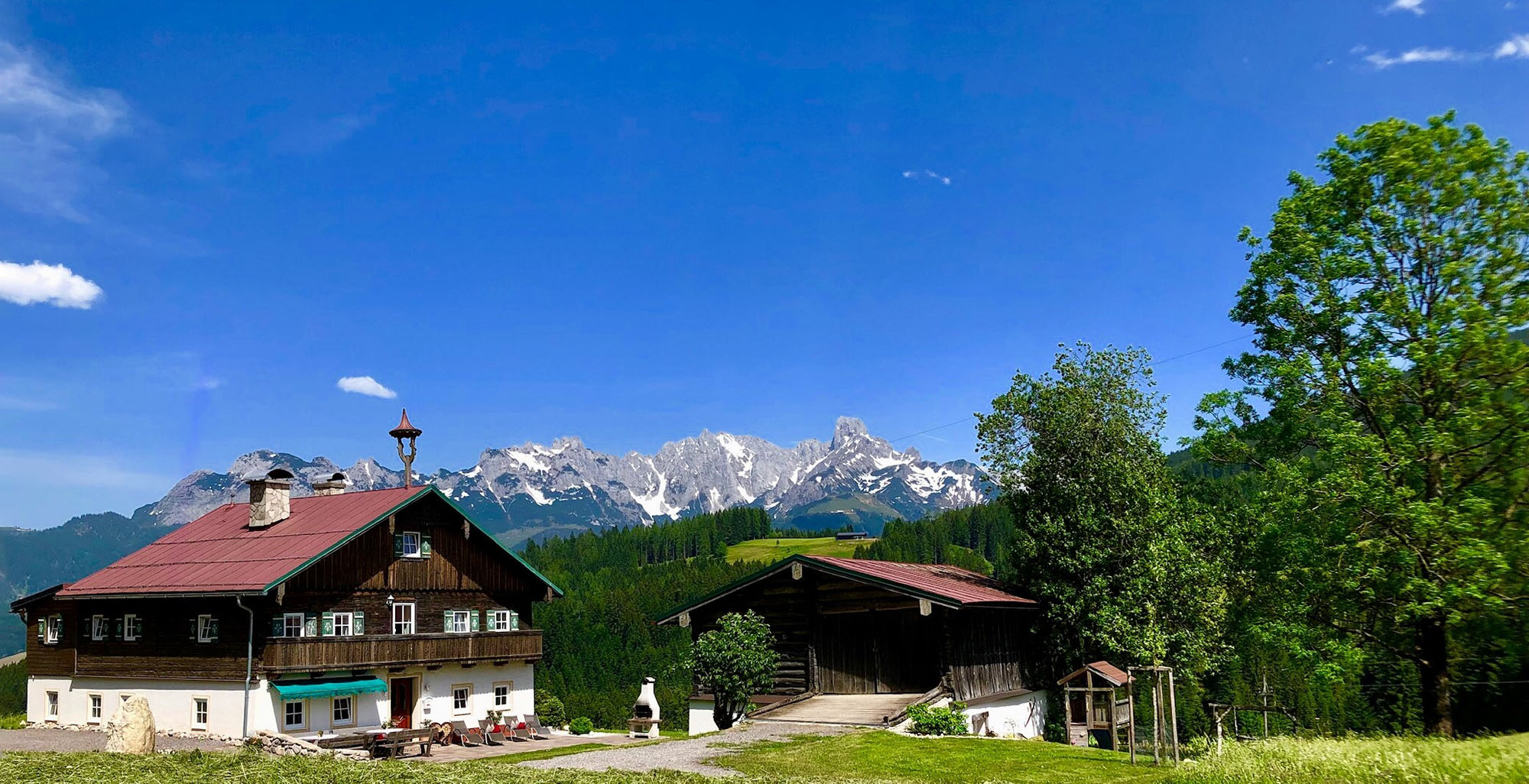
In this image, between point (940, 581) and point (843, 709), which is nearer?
point (843, 709)

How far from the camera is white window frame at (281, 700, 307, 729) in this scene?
36.0m

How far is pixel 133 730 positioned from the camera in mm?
27703

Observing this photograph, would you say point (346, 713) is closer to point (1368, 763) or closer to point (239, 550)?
point (239, 550)

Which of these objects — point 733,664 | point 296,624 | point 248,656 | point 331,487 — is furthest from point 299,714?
point 331,487

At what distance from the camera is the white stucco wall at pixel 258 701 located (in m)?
35.8

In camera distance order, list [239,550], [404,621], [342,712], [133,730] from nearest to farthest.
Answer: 1. [133,730]
2. [342,712]
3. [239,550]
4. [404,621]

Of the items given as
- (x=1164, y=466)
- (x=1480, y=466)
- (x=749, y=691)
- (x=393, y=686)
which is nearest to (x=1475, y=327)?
(x=1480, y=466)

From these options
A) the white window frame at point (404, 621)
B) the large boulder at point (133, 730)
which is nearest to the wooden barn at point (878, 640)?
the white window frame at point (404, 621)

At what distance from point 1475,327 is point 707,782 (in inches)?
798

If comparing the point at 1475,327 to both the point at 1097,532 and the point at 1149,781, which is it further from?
the point at 1097,532

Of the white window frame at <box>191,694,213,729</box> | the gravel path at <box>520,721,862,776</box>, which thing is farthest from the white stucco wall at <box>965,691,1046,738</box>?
the white window frame at <box>191,694,213,729</box>

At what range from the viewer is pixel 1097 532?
38.6m

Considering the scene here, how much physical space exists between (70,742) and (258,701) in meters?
5.41

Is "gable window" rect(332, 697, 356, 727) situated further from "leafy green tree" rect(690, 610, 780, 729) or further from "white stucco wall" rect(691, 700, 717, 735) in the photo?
"leafy green tree" rect(690, 610, 780, 729)
